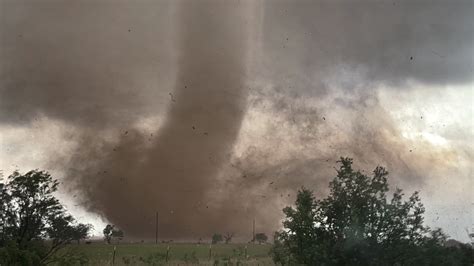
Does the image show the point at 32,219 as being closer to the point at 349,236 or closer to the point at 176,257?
the point at 349,236

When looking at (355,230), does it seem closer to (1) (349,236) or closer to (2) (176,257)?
(1) (349,236)

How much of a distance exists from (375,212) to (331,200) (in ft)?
6.08

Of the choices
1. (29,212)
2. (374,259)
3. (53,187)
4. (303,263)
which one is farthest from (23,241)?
(374,259)

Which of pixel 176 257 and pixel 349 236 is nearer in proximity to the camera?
pixel 349 236

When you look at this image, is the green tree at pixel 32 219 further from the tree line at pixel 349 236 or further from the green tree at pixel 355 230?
the green tree at pixel 355 230

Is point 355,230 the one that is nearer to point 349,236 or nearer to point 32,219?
point 349,236

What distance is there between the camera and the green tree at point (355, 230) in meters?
17.3

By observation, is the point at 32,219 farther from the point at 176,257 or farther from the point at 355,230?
the point at 176,257

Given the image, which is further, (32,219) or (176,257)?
(176,257)

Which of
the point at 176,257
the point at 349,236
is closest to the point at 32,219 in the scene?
the point at 349,236

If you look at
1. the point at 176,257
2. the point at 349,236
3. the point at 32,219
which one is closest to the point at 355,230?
the point at 349,236

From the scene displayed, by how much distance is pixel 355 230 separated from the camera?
1722cm

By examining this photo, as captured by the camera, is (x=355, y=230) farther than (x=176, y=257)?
No

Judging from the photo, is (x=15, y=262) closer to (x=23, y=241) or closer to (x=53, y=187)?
(x=23, y=241)
